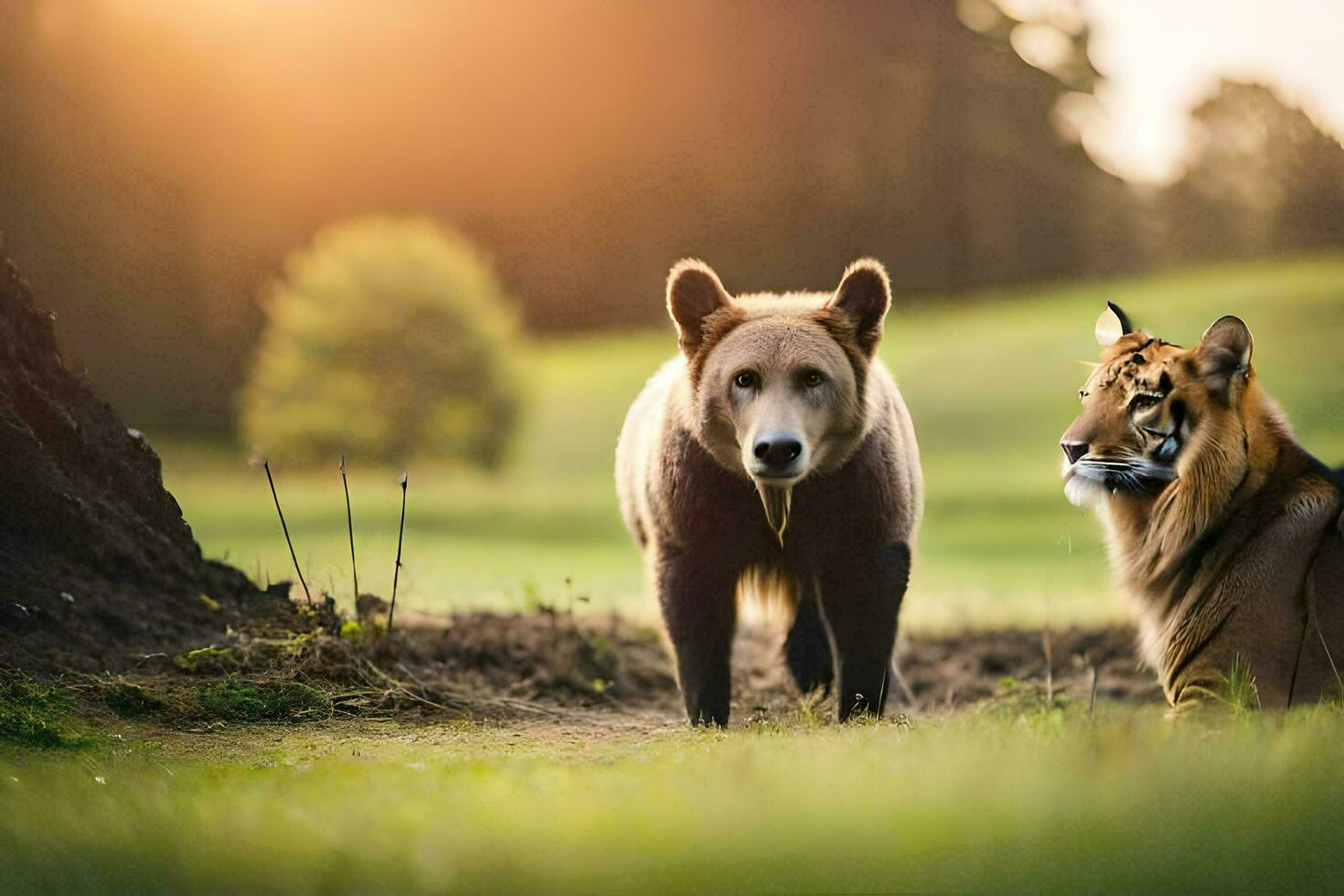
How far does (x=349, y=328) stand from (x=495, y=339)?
244 cm

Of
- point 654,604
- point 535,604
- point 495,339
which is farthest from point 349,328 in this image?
point 654,604

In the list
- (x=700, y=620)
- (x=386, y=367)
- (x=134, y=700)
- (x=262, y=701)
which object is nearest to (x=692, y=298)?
(x=700, y=620)

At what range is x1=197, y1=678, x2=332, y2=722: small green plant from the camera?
6137mm

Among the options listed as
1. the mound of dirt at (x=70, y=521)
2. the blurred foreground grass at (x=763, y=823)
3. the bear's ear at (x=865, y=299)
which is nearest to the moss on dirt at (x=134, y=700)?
the mound of dirt at (x=70, y=521)

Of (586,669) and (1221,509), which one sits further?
(586,669)

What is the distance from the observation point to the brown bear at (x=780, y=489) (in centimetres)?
600

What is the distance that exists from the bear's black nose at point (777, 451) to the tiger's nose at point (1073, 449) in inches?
42.4

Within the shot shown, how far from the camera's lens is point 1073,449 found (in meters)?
5.42

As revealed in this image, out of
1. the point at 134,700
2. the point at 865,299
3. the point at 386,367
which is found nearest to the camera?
the point at 134,700

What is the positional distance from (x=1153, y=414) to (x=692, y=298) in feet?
7.00

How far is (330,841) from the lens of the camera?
371 cm

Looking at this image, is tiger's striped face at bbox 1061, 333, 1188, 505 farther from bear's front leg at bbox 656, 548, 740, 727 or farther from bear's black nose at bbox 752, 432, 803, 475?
bear's front leg at bbox 656, 548, 740, 727

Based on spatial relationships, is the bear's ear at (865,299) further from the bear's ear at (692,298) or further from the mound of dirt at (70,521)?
the mound of dirt at (70,521)

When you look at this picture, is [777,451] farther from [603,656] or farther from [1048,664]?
[1048,664]
